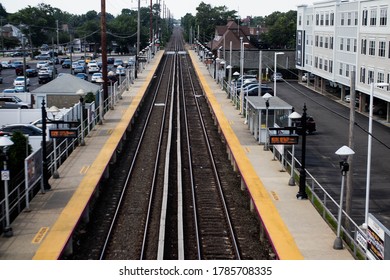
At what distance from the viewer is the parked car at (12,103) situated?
42.4 metres

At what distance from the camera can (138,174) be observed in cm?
2627

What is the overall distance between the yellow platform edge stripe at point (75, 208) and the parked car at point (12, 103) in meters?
12.5

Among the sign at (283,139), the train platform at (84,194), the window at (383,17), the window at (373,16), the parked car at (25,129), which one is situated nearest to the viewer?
the train platform at (84,194)

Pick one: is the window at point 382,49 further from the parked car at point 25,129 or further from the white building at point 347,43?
the parked car at point 25,129

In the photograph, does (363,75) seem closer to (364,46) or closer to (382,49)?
(364,46)

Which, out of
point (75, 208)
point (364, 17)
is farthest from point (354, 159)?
point (364, 17)

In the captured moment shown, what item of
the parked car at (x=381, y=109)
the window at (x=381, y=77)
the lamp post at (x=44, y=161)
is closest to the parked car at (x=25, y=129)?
the lamp post at (x=44, y=161)

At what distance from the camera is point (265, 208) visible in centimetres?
1902

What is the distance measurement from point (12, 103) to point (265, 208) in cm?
2860

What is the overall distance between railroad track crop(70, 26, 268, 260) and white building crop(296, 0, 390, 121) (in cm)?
1046

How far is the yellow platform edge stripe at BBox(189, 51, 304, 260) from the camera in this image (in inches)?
601

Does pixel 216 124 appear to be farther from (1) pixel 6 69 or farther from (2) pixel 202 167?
(1) pixel 6 69

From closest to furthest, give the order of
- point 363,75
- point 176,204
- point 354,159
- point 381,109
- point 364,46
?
point 176,204, point 354,159, point 381,109, point 363,75, point 364,46

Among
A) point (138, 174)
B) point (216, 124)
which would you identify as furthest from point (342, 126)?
point (138, 174)
